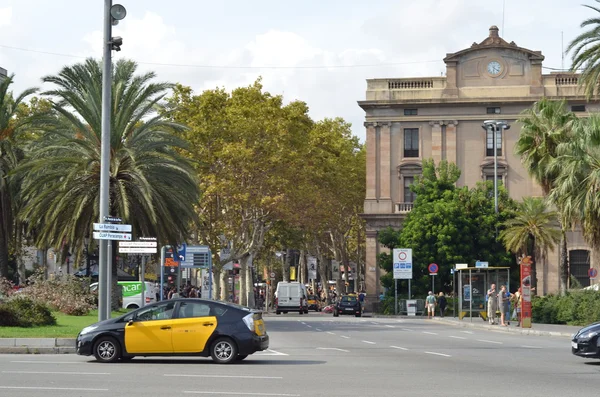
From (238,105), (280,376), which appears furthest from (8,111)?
(280,376)

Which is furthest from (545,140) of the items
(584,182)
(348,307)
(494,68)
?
(494,68)

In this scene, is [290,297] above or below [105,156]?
below

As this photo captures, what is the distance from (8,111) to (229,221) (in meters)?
18.7

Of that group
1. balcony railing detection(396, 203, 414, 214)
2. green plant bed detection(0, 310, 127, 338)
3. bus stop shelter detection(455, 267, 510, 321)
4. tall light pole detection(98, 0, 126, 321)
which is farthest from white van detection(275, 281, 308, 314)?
tall light pole detection(98, 0, 126, 321)

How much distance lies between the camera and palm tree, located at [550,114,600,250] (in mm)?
40125

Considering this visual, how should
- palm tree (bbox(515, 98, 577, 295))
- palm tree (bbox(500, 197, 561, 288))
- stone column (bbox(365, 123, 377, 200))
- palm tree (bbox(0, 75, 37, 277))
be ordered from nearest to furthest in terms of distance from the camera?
palm tree (bbox(0, 75, 37, 277)), palm tree (bbox(515, 98, 577, 295)), palm tree (bbox(500, 197, 561, 288)), stone column (bbox(365, 123, 377, 200))

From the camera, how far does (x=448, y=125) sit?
→ 244 ft

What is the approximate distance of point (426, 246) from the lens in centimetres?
6475

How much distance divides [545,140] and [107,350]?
34.5 metres

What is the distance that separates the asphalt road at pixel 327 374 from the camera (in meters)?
14.8

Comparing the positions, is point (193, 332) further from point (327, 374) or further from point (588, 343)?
point (588, 343)

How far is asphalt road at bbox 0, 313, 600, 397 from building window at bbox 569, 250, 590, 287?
47324 mm

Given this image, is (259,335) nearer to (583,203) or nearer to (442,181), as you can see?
(583,203)

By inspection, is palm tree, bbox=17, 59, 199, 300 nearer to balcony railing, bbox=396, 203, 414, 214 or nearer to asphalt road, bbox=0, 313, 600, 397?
asphalt road, bbox=0, 313, 600, 397
